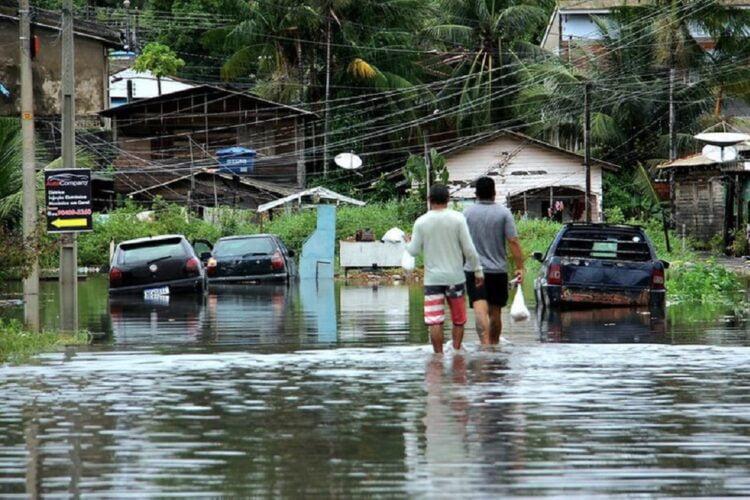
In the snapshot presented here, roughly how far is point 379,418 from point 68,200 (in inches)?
518

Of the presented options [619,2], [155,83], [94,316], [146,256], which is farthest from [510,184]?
[94,316]

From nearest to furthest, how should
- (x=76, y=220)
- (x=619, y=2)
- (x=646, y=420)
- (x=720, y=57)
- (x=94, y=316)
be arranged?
(x=646, y=420), (x=76, y=220), (x=94, y=316), (x=720, y=57), (x=619, y=2)

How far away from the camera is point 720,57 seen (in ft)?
217

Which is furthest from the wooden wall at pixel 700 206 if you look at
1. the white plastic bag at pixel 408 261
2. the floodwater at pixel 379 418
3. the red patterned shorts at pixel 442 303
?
the red patterned shorts at pixel 442 303

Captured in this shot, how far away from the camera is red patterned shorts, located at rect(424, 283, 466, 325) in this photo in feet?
52.4

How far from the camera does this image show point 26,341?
18.2m

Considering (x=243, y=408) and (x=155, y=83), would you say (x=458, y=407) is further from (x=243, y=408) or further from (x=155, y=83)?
(x=155, y=83)

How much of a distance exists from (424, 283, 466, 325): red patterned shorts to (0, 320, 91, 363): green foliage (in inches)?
156

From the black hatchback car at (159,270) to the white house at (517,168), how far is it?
1473 inches

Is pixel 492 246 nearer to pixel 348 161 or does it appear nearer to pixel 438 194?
pixel 438 194

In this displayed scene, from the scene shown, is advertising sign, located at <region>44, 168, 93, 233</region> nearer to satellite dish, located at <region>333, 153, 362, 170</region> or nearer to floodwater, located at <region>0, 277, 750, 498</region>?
floodwater, located at <region>0, 277, 750, 498</region>

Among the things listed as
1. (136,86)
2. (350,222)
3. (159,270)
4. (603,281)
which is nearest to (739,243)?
(350,222)

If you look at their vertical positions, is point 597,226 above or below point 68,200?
below

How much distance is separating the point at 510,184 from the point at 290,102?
1032 centimetres
